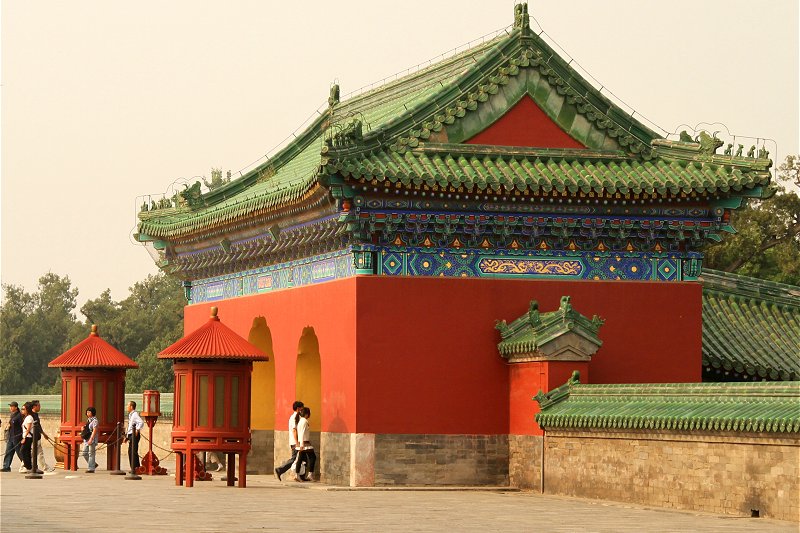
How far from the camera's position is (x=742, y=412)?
1914cm

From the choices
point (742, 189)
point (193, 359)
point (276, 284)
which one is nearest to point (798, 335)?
point (742, 189)

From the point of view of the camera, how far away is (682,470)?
20.1 meters

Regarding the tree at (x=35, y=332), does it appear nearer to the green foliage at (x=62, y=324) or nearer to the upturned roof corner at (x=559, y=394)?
the green foliage at (x=62, y=324)

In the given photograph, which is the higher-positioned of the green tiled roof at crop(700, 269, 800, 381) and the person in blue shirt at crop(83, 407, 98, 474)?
the green tiled roof at crop(700, 269, 800, 381)

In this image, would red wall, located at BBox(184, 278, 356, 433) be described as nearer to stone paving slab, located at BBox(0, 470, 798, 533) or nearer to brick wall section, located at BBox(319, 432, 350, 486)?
brick wall section, located at BBox(319, 432, 350, 486)

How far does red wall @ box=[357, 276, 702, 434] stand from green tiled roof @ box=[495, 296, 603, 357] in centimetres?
54

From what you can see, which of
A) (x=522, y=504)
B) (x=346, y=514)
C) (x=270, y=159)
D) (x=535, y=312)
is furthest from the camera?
(x=270, y=159)

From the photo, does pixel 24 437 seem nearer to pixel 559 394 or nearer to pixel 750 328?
pixel 559 394

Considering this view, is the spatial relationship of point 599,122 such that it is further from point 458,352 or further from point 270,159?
point 270,159

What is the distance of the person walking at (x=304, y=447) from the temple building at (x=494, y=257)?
10.5 inches

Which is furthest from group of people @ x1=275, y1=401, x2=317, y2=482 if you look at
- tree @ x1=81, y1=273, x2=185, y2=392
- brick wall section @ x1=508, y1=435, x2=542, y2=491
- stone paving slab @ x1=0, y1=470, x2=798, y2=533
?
tree @ x1=81, y1=273, x2=185, y2=392

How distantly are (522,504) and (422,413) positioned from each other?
3.98 meters

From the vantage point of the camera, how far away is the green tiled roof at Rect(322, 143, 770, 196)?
24109 mm

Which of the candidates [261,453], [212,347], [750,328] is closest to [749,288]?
[750,328]
